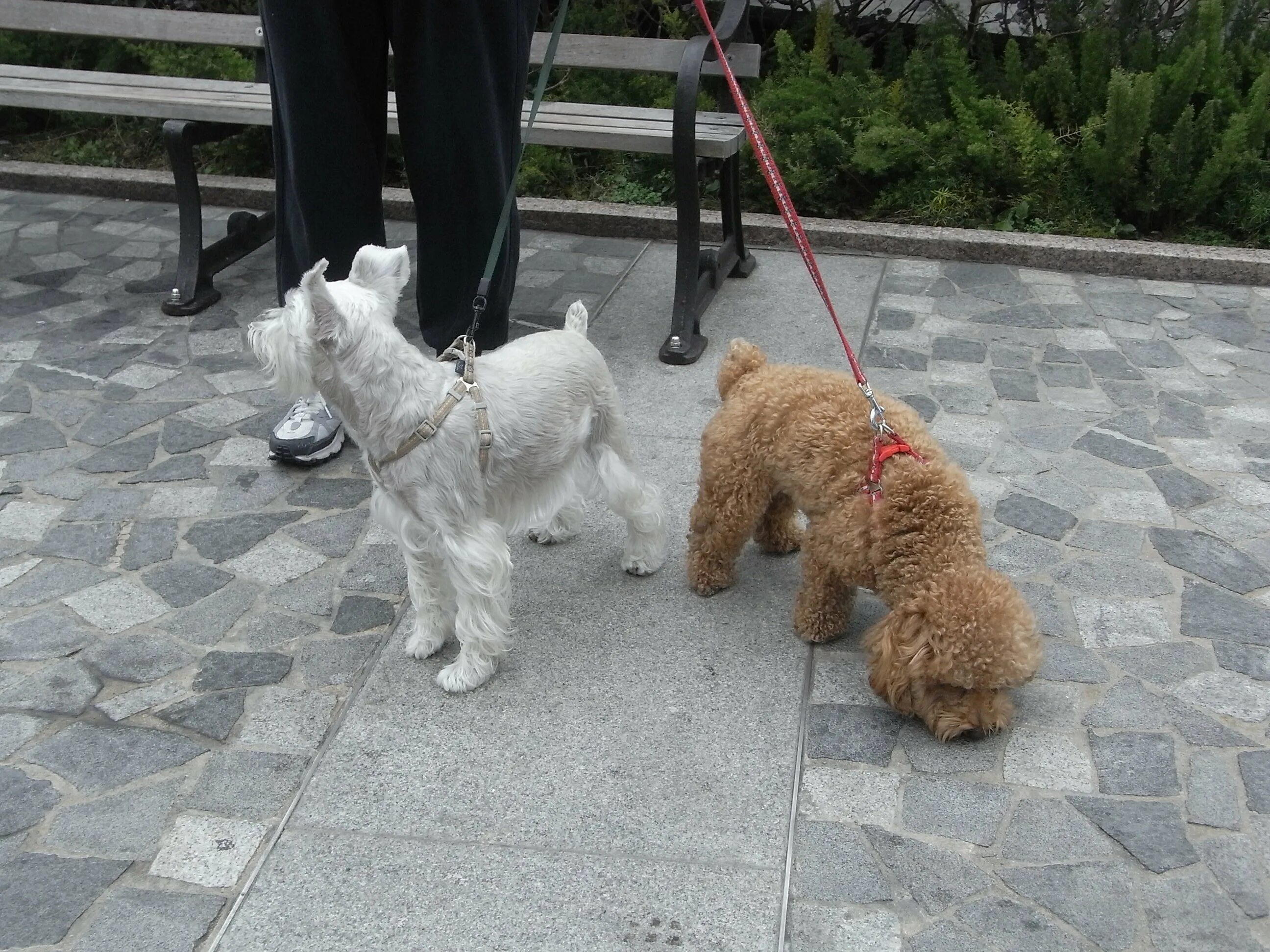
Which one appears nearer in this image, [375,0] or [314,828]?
[314,828]

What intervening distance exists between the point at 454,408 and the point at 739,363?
0.96 metres

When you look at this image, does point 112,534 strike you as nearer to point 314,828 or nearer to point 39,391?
point 39,391

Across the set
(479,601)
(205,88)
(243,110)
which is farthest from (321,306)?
(205,88)

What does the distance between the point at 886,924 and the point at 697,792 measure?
0.57 meters

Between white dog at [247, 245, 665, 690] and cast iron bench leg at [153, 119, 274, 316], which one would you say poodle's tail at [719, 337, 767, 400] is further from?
cast iron bench leg at [153, 119, 274, 316]

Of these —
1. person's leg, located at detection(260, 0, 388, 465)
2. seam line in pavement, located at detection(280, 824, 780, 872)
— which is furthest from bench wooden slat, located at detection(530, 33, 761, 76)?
seam line in pavement, located at detection(280, 824, 780, 872)

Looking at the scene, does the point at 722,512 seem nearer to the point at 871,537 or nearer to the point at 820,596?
the point at 820,596

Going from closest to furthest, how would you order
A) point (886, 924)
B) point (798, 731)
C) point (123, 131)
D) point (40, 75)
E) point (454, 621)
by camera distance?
point (886, 924), point (798, 731), point (454, 621), point (40, 75), point (123, 131)

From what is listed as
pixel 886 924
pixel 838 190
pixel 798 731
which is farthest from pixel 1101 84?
pixel 886 924

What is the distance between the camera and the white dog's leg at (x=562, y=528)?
3.84 meters

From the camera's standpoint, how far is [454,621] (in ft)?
10.8

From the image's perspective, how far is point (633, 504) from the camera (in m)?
3.54

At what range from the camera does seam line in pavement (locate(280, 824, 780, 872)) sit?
2.65 metres

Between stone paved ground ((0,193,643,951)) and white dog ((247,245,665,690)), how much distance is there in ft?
1.48
